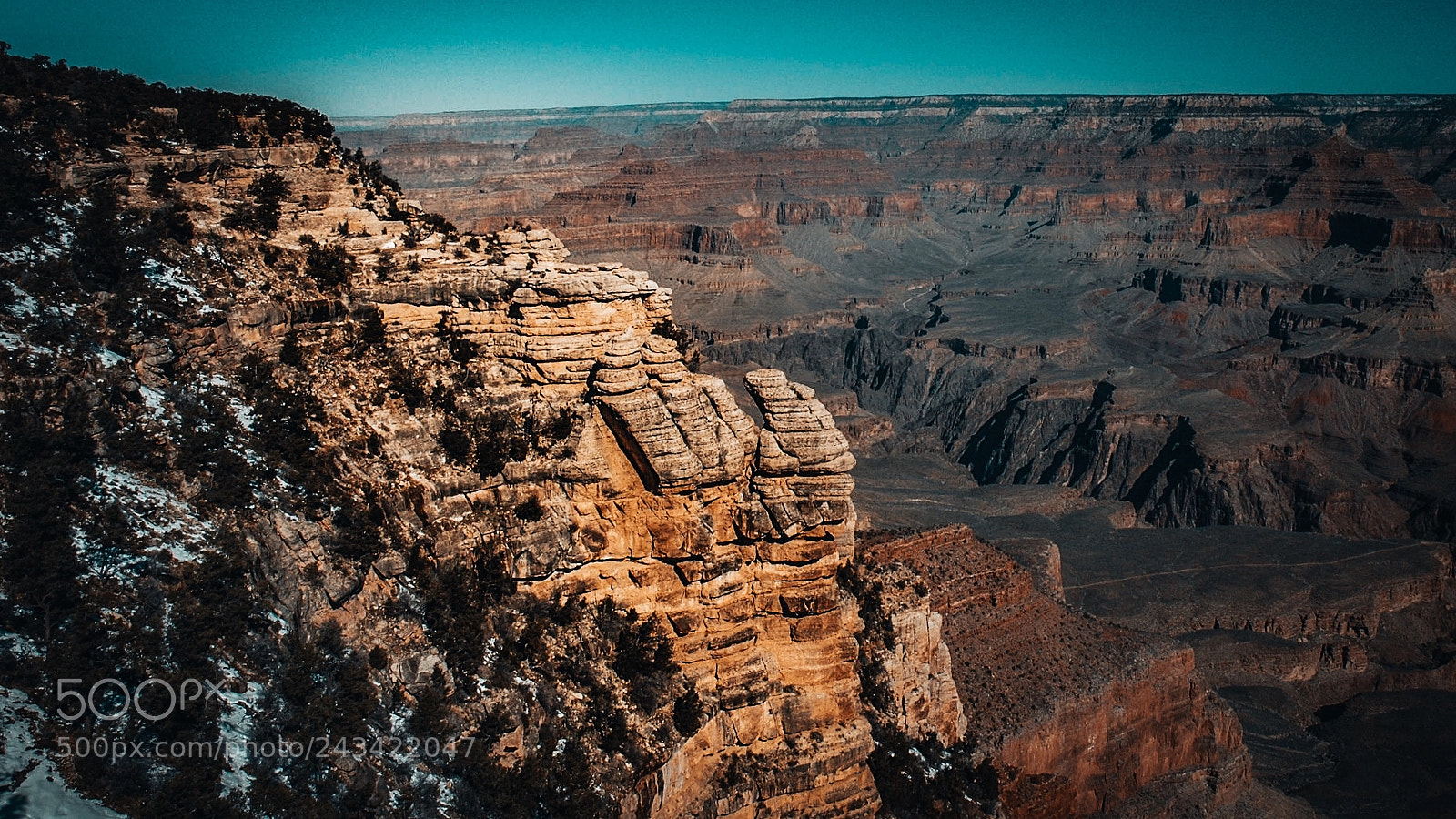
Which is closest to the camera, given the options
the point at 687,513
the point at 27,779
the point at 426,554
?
the point at 27,779

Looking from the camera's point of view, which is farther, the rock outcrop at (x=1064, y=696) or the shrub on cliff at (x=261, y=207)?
the rock outcrop at (x=1064, y=696)

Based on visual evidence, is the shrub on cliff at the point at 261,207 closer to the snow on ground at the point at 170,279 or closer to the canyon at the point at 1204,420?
the snow on ground at the point at 170,279

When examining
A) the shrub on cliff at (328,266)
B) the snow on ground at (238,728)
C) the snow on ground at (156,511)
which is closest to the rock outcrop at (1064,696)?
the shrub on cliff at (328,266)

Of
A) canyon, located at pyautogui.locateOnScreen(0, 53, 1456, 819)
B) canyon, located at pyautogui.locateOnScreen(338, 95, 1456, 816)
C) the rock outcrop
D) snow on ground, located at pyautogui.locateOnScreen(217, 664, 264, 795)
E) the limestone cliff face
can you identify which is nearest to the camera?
snow on ground, located at pyautogui.locateOnScreen(217, 664, 264, 795)

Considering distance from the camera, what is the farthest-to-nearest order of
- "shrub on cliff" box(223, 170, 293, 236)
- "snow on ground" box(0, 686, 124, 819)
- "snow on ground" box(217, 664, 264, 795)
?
1. "shrub on cliff" box(223, 170, 293, 236)
2. "snow on ground" box(217, 664, 264, 795)
3. "snow on ground" box(0, 686, 124, 819)

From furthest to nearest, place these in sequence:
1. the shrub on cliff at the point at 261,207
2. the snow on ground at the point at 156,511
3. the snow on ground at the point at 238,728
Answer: the shrub on cliff at the point at 261,207
the snow on ground at the point at 156,511
the snow on ground at the point at 238,728

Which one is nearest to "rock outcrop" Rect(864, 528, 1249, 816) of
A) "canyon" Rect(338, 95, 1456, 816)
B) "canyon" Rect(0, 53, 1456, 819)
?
"canyon" Rect(0, 53, 1456, 819)

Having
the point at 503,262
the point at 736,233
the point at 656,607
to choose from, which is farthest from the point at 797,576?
the point at 736,233

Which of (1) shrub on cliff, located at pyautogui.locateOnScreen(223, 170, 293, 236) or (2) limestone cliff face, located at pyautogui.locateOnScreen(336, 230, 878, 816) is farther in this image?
(1) shrub on cliff, located at pyautogui.locateOnScreen(223, 170, 293, 236)

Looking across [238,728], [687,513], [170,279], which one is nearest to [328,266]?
[170,279]

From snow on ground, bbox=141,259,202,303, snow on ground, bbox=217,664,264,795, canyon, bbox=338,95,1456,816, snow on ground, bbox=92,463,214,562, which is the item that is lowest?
canyon, bbox=338,95,1456,816

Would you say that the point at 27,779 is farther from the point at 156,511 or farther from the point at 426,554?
the point at 426,554

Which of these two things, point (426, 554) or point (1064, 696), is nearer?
point (426, 554)

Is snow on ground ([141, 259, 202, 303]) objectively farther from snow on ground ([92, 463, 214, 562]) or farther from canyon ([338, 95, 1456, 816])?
canyon ([338, 95, 1456, 816])
